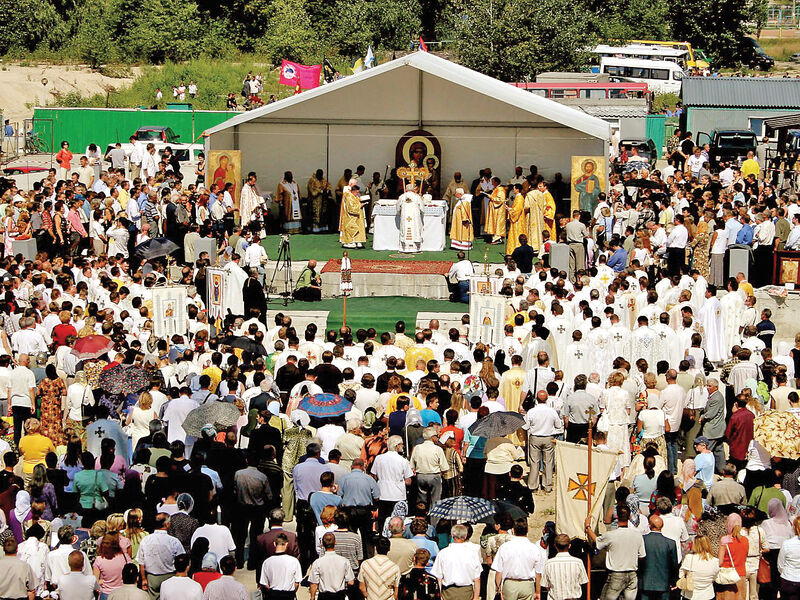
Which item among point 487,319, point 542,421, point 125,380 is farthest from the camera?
point 487,319

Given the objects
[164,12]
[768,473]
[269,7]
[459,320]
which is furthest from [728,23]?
[768,473]

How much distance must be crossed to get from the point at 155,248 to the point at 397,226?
5.37 m

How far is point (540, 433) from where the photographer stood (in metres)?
15.2

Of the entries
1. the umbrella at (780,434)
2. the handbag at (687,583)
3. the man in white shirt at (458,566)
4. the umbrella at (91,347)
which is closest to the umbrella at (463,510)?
the man in white shirt at (458,566)

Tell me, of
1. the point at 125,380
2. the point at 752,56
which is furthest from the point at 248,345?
the point at 752,56

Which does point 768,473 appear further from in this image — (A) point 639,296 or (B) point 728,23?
(B) point 728,23

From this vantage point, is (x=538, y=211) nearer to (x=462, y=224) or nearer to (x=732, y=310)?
(x=462, y=224)

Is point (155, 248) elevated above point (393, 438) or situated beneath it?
elevated above

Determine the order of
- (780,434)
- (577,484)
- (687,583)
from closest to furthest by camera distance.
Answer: (687,583) < (577,484) < (780,434)

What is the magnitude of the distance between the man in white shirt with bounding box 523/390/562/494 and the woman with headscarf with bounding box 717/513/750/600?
10.1 ft

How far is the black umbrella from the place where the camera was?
22656mm

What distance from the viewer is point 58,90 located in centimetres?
5241

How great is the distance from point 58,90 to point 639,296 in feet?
121

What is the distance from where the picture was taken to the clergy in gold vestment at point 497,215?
26453 millimetres
